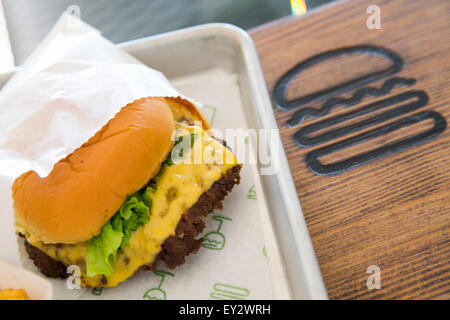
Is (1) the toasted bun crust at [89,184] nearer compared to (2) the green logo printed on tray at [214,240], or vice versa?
(1) the toasted bun crust at [89,184]

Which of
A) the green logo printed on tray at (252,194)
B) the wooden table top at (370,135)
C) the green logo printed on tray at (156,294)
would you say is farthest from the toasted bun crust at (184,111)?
the green logo printed on tray at (156,294)

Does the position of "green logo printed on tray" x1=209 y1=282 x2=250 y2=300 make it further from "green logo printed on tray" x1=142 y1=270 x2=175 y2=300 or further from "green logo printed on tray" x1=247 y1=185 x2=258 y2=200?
"green logo printed on tray" x1=247 y1=185 x2=258 y2=200

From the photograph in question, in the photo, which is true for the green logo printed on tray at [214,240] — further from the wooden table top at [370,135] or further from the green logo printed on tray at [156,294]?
the wooden table top at [370,135]

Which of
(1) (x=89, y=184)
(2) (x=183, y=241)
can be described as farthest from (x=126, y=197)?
(2) (x=183, y=241)

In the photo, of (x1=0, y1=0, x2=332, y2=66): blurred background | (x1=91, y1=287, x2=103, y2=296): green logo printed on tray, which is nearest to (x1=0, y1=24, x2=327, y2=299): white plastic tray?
(x1=0, y1=0, x2=332, y2=66): blurred background

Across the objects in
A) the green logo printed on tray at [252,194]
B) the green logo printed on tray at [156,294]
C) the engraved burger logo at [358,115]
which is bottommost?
the green logo printed on tray at [156,294]

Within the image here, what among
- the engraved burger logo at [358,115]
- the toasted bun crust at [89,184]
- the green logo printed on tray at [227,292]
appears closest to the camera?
the toasted bun crust at [89,184]

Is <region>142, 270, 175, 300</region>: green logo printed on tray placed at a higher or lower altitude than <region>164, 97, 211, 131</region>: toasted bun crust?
lower
